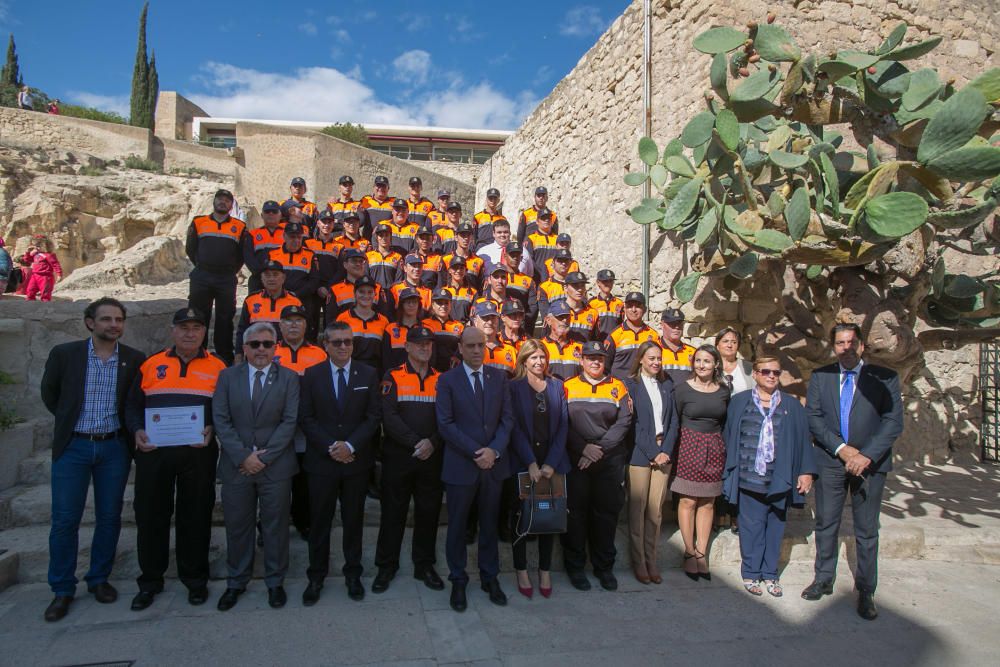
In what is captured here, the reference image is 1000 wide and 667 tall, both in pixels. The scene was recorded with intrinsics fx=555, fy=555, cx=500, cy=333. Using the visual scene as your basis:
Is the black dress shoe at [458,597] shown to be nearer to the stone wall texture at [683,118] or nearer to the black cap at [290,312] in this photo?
the black cap at [290,312]

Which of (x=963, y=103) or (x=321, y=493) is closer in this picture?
(x=963, y=103)

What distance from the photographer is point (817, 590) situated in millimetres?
4020

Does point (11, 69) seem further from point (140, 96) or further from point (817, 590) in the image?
point (817, 590)

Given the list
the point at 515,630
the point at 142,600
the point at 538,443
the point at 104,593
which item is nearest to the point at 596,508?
the point at 538,443

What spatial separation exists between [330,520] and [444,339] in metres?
2.18

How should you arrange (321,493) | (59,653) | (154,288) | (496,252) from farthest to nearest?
(154,288) < (496,252) < (321,493) < (59,653)

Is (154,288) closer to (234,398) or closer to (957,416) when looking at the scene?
(234,398)

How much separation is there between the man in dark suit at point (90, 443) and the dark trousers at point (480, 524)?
2.16m

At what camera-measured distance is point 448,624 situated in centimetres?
346

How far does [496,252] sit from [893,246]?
482 cm

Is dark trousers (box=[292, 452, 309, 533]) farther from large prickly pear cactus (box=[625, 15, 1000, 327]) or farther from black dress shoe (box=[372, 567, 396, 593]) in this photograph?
large prickly pear cactus (box=[625, 15, 1000, 327])

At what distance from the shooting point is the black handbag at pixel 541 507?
382 cm

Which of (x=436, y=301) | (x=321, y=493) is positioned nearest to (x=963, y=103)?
(x=436, y=301)

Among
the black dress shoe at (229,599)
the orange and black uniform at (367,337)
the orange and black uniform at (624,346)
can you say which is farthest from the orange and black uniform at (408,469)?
the orange and black uniform at (624,346)
